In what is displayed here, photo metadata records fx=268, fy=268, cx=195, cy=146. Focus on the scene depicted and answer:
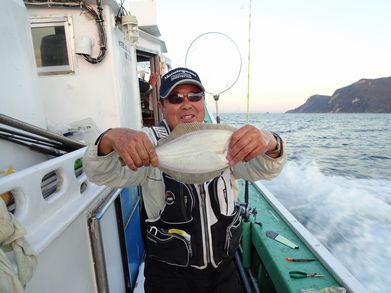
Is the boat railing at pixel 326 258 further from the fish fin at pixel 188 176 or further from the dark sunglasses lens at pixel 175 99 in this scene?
the dark sunglasses lens at pixel 175 99

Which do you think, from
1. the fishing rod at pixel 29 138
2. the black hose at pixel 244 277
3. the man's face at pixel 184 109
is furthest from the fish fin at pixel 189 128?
the black hose at pixel 244 277

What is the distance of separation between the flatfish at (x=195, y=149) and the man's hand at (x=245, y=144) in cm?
5

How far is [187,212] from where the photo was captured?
2.07 m

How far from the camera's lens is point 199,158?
5.53 ft

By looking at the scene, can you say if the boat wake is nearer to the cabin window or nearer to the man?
the man

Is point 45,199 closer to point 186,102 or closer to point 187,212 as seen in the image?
point 187,212

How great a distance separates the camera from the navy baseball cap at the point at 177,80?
2123mm

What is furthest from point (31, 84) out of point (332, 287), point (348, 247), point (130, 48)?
point (348, 247)

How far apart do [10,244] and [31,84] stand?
92.8 inches

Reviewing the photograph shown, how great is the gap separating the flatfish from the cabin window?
3668mm

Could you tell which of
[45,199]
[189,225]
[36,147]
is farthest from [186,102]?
[36,147]

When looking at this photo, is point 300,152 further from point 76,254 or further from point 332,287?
point 76,254

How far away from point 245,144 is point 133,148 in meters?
0.65

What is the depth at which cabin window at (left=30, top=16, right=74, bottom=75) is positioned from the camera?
14.1 feet
